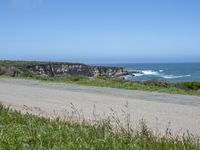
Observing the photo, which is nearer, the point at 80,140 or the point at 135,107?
the point at 80,140

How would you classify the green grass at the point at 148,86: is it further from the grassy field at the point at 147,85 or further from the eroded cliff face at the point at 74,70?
the eroded cliff face at the point at 74,70

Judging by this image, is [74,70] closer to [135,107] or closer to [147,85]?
[147,85]

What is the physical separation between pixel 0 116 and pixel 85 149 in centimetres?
405

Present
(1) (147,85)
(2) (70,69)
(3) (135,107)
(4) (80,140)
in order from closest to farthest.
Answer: (4) (80,140)
(3) (135,107)
(1) (147,85)
(2) (70,69)

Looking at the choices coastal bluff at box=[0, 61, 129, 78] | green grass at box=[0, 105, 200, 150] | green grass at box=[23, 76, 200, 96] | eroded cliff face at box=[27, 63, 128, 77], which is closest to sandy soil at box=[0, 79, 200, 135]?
green grass at box=[23, 76, 200, 96]

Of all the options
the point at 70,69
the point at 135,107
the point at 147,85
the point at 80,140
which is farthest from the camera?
the point at 70,69

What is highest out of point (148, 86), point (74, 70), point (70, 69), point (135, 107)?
point (135, 107)

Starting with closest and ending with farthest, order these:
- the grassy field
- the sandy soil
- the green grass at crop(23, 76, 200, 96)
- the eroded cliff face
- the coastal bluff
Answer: the sandy soil → the green grass at crop(23, 76, 200, 96) → the grassy field → the coastal bluff → the eroded cliff face

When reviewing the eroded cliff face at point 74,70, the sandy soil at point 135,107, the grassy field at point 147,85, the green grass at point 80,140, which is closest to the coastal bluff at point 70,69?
the eroded cliff face at point 74,70

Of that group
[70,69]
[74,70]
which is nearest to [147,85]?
[70,69]

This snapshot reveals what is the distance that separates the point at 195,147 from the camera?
7.24m

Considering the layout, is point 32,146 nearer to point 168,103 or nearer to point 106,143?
point 106,143

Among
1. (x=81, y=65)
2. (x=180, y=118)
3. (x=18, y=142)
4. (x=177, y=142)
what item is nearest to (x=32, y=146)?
(x=18, y=142)

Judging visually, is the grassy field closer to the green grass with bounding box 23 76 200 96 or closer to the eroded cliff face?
the green grass with bounding box 23 76 200 96
